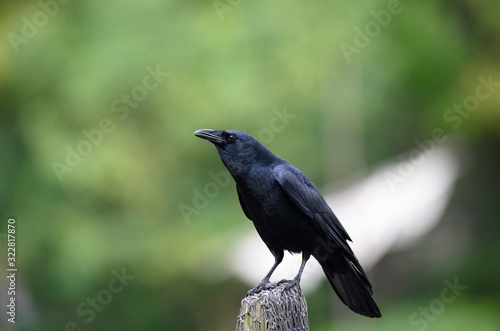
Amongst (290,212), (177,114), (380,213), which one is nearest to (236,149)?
(290,212)

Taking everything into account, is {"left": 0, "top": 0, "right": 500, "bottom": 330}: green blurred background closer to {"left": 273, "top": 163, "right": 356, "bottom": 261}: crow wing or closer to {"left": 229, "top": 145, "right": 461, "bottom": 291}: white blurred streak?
{"left": 229, "top": 145, "right": 461, "bottom": 291}: white blurred streak

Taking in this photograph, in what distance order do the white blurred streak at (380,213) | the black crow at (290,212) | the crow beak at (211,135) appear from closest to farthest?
the crow beak at (211,135) → the black crow at (290,212) → the white blurred streak at (380,213)

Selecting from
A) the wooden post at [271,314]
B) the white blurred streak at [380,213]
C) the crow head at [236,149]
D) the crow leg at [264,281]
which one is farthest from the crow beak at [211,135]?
the white blurred streak at [380,213]

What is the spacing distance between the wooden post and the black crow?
666 millimetres

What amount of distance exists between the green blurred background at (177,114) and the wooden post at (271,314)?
4.91 meters

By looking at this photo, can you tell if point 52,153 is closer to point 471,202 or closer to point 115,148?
point 115,148

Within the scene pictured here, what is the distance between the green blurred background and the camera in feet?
26.4

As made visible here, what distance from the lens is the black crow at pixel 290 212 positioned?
387cm

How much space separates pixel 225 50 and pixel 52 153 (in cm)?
287

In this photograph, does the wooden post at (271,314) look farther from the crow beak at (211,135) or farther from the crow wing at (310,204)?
the crow beak at (211,135)

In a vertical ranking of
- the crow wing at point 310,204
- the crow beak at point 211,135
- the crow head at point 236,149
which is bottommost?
the crow wing at point 310,204

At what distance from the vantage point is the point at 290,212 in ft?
13.0

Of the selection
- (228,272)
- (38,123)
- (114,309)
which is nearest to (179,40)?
(38,123)

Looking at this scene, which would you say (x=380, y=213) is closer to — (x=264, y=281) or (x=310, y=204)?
(x=310, y=204)
